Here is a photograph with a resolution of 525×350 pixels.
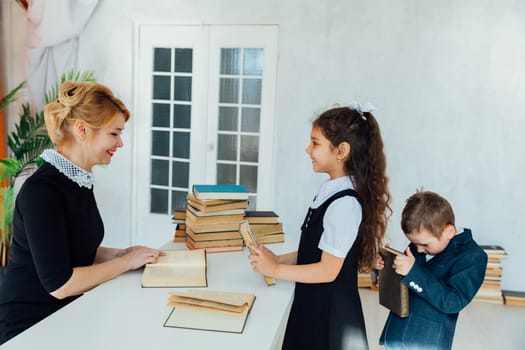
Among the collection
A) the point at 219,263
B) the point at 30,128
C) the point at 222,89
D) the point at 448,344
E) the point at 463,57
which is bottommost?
the point at 448,344

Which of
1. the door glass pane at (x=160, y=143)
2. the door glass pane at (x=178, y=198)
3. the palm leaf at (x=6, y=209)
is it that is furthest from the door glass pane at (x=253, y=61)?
the palm leaf at (x=6, y=209)

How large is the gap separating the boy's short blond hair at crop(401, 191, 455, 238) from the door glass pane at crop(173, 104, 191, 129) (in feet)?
10.4

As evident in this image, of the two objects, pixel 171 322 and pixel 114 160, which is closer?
pixel 171 322

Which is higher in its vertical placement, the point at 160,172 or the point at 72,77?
the point at 72,77

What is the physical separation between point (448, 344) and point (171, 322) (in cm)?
107

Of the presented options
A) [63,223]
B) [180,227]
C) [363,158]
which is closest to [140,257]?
[63,223]

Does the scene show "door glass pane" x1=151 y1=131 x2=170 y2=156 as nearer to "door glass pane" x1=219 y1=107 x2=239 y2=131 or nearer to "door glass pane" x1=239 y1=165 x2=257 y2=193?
"door glass pane" x1=219 y1=107 x2=239 y2=131

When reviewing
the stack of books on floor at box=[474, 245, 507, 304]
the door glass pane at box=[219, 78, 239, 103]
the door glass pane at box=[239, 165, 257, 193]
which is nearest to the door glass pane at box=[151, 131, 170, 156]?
the door glass pane at box=[219, 78, 239, 103]

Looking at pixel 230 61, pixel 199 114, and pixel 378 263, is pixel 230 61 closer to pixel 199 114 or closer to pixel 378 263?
pixel 199 114

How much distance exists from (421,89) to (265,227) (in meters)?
2.47

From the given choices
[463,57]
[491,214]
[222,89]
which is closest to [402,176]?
[491,214]

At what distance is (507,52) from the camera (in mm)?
4027

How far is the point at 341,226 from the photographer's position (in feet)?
5.17

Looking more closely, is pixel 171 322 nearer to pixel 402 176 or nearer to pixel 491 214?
pixel 402 176
